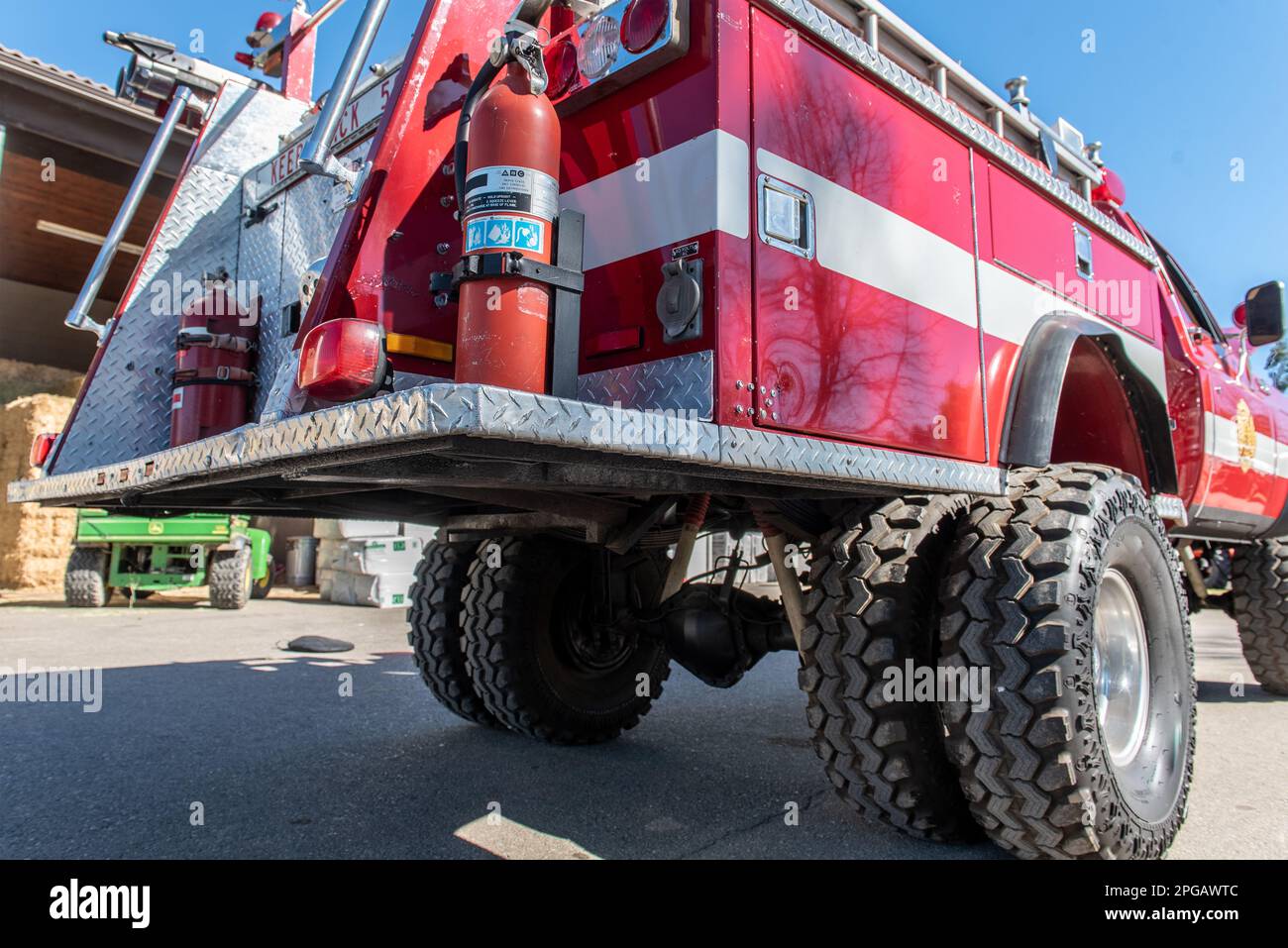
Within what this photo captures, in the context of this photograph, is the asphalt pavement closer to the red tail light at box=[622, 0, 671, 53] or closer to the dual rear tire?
the dual rear tire

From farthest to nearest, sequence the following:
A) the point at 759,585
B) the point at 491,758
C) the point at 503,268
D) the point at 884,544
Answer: the point at 759,585, the point at 491,758, the point at 884,544, the point at 503,268

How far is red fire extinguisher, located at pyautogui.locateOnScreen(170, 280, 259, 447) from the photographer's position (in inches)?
155

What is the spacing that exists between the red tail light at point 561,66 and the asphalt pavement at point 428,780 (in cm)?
254

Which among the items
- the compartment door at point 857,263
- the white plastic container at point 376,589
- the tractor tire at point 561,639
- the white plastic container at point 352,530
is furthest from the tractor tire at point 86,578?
the compartment door at point 857,263

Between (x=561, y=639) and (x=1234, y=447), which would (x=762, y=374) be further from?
(x=1234, y=447)

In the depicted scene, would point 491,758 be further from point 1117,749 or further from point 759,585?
point 759,585

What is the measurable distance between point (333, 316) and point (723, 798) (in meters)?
2.40

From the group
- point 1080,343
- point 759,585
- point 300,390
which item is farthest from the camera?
point 759,585

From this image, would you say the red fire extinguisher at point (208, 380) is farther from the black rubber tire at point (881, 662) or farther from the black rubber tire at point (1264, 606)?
the black rubber tire at point (1264, 606)

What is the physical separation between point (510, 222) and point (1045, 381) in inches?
85.3

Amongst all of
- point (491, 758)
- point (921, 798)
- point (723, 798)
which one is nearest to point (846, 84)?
point (921, 798)

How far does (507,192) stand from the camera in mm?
2213

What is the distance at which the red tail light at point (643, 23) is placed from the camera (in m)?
2.42

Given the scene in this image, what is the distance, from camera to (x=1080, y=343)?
363cm
